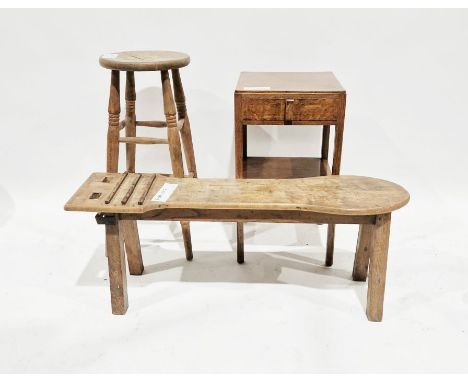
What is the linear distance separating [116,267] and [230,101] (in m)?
1.53

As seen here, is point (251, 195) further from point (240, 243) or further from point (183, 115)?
point (183, 115)

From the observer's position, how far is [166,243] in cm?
346

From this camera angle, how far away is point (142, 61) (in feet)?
8.76

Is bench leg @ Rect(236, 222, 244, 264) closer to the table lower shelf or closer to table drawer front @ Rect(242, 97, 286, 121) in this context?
the table lower shelf

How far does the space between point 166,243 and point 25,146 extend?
1330 millimetres

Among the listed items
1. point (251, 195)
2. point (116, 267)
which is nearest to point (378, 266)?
point (251, 195)

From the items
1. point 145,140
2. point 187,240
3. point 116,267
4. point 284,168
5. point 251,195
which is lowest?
point 187,240

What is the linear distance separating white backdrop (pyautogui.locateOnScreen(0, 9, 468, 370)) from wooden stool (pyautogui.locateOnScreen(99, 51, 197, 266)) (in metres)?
0.46

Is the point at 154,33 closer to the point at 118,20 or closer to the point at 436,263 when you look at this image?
the point at 118,20

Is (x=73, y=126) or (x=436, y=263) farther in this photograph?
(x=73, y=126)

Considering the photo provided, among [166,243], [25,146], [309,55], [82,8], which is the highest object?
[82,8]

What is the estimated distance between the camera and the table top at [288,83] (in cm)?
265

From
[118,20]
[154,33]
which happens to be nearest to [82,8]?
[118,20]

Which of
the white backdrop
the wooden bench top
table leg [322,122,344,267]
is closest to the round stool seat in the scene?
the wooden bench top
